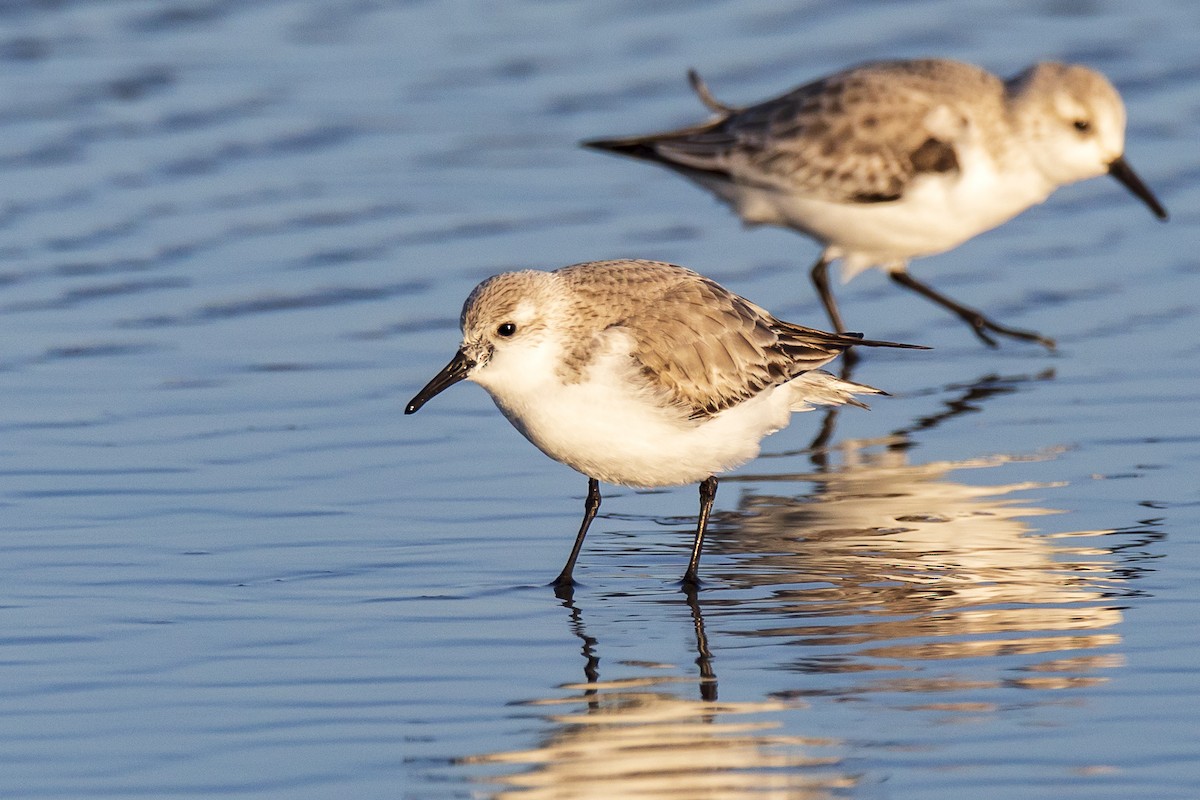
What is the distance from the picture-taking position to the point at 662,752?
5445 mm

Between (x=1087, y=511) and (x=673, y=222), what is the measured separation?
16.2ft

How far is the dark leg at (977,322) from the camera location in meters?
10.2

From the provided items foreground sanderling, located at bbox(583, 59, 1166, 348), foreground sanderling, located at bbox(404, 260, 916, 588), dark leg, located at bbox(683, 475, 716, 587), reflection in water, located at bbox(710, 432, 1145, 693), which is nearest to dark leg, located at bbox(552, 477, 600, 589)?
foreground sanderling, located at bbox(404, 260, 916, 588)

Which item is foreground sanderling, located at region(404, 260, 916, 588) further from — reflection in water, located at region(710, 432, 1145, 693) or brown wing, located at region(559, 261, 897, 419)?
reflection in water, located at region(710, 432, 1145, 693)

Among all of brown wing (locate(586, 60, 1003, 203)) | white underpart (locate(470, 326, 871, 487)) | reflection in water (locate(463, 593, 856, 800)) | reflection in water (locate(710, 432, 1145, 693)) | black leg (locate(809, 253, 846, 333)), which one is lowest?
reflection in water (locate(710, 432, 1145, 693))

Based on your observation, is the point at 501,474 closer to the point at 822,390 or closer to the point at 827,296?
the point at 822,390

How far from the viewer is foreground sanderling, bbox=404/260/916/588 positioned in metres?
6.65

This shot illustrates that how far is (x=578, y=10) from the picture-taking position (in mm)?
16297

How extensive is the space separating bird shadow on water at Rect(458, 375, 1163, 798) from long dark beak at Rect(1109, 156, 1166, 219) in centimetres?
311

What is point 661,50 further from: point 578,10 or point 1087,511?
point 1087,511

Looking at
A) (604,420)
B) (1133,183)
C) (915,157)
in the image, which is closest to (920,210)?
(915,157)

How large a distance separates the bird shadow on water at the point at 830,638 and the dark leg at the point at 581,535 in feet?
0.35

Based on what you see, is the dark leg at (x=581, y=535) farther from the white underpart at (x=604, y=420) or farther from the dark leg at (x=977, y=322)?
the dark leg at (x=977, y=322)

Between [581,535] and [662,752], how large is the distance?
66.4 inches
